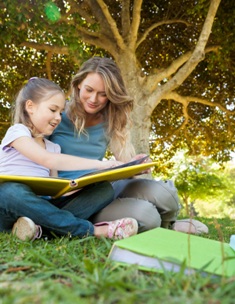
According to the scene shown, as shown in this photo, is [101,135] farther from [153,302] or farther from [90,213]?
[153,302]

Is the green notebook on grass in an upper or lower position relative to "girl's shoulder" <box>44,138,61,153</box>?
lower

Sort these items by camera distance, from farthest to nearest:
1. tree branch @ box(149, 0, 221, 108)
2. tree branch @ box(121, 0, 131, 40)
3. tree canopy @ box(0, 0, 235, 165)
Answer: tree branch @ box(121, 0, 131, 40) < tree branch @ box(149, 0, 221, 108) < tree canopy @ box(0, 0, 235, 165)

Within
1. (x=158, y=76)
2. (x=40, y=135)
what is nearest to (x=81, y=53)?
(x=158, y=76)

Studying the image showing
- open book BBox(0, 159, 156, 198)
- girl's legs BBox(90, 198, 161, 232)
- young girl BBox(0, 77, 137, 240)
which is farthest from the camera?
girl's legs BBox(90, 198, 161, 232)

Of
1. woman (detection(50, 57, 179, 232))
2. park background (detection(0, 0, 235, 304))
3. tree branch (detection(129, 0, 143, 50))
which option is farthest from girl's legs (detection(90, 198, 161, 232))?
tree branch (detection(129, 0, 143, 50))

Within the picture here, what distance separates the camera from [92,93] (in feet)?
9.56

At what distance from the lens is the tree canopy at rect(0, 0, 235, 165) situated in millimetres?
5977

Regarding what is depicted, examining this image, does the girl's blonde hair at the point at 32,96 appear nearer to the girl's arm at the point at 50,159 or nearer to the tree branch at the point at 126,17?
Result: the girl's arm at the point at 50,159

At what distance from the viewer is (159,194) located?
2.83 m

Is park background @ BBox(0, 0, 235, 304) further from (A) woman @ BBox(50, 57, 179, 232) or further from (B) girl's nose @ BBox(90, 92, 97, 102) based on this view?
(B) girl's nose @ BBox(90, 92, 97, 102)

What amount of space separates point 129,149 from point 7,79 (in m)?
6.65

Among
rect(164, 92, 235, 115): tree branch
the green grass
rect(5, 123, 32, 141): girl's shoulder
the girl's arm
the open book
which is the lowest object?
the green grass

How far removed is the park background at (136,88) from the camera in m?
1.08

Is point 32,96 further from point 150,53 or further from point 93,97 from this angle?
point 150,53
